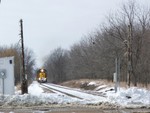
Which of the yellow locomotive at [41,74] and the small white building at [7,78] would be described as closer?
the small white building at [7,78]

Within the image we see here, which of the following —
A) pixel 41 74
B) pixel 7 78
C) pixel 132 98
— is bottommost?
pixel 132 98

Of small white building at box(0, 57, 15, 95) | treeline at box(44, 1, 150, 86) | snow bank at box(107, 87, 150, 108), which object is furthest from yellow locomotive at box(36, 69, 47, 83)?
snow bank at box(107, 87, 150, 108)

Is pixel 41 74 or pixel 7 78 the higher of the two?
pixel 41 74

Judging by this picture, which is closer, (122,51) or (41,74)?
(122,51)

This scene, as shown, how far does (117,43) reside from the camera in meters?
64.6

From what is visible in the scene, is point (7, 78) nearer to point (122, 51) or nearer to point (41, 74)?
point (122, 51)

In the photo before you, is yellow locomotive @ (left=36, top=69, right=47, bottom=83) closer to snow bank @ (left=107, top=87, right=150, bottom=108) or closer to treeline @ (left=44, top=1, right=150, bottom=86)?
treeline @ (left=44, top=1, right=150, bottom=86)

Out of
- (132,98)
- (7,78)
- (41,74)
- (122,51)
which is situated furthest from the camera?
(41,74)

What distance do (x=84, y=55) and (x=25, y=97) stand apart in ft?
254

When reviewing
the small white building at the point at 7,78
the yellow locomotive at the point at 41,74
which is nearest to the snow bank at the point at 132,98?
the small white building at the point at 7,78

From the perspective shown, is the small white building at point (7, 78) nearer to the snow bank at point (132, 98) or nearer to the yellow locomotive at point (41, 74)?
the snow bank at point (132, 98)

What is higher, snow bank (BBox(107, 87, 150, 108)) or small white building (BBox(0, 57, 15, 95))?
small white building (BBox(0, 57, 15, 95))

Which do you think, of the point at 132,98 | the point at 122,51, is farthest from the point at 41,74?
the point at 132,98

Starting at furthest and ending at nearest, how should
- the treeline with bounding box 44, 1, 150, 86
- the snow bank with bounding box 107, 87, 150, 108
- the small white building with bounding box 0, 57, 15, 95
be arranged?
the treeline with bounding box 44, 1, 150, 86
the small white building with bounding box 0, 57, 15, 95
the snow bank with bounding box 107, 87, 150, 108
